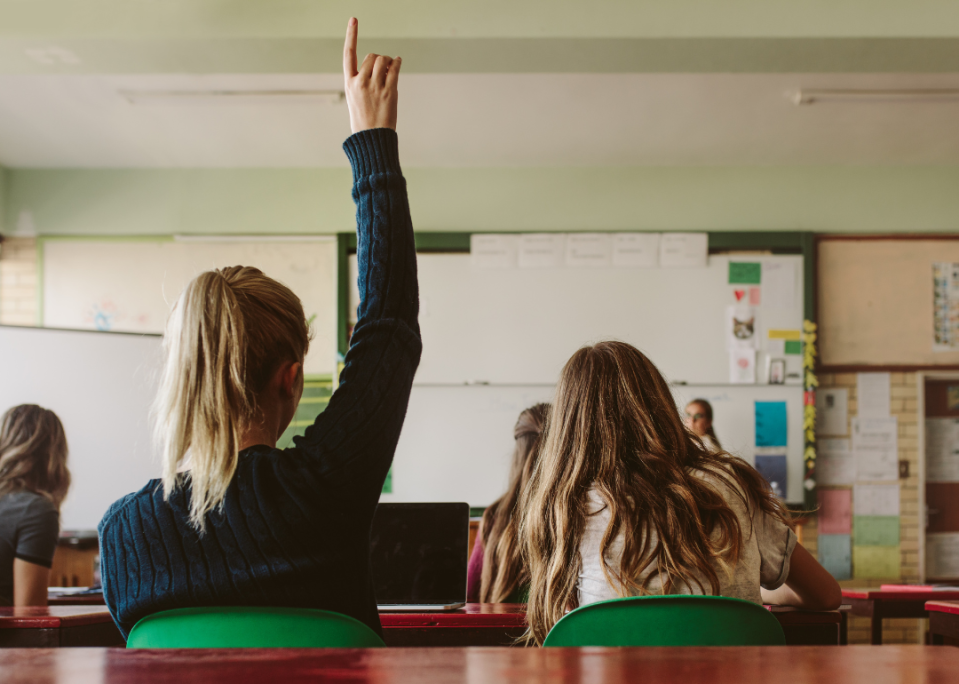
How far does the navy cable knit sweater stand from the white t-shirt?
2.14 feet

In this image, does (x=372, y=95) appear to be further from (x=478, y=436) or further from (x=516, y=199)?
(x=516, y=199)

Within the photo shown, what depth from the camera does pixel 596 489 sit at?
1.37 m

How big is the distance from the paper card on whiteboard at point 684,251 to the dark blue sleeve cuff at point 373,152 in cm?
374

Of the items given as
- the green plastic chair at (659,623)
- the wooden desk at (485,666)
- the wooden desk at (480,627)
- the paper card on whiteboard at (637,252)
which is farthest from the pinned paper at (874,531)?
the wooden desk at (485,666)

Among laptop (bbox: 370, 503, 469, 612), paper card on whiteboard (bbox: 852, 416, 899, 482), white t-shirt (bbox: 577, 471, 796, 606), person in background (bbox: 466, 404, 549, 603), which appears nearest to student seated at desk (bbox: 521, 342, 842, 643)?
white t-shirt (bbox: 577, 471, 796, 606)

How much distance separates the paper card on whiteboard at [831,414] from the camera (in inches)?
171

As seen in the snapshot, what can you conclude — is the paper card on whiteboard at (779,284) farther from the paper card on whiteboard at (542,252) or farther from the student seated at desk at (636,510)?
the student seated at desk at (636,510)

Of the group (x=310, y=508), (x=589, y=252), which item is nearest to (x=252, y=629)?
(x=310, y=508)

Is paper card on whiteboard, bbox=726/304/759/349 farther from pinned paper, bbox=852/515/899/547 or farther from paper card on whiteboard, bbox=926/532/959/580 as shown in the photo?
paper card on whiteboard, bbox=926/532/959/580

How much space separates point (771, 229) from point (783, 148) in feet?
1.60

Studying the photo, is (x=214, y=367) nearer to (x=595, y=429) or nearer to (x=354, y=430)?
(x=354, y=430)

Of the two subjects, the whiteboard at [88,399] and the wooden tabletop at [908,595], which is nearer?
the wooden tabletop at [908,595]

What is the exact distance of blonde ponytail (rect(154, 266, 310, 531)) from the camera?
0.73 metres

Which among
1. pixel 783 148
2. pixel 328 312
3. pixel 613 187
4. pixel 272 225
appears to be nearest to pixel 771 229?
pixel 783 148
